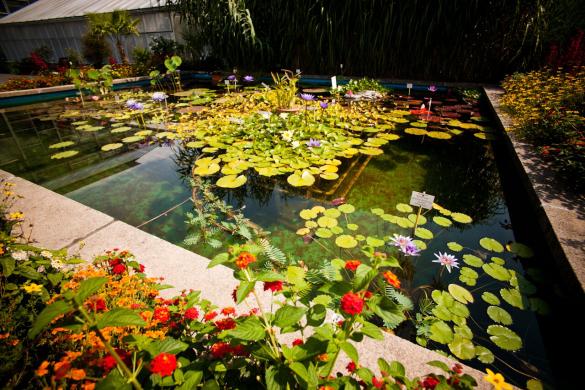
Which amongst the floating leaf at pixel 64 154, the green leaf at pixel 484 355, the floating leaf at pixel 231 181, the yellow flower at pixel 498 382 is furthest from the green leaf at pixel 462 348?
the floating leaf at pixel 64 154

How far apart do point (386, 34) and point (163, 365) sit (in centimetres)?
671

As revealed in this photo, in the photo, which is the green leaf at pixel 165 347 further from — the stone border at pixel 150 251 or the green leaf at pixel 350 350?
the stone border at pixel 150 251

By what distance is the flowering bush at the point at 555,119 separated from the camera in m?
1.91

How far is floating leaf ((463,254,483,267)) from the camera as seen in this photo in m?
1.50

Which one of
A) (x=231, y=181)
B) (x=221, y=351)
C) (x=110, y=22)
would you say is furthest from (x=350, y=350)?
(x=110, y=22)

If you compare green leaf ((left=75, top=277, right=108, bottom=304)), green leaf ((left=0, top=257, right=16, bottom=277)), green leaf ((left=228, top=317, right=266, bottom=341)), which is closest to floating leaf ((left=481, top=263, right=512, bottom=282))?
green leaf ((left=228, top=317, right=266, bottom=341))

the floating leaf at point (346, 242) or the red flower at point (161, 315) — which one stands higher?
the red flower at point (161, 315)

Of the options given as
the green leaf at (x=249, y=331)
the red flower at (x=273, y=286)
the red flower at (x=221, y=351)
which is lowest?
the red flower at (x=221, y=351)

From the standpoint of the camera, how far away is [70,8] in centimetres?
1246

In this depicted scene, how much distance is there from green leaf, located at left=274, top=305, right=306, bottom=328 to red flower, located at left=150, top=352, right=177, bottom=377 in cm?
23

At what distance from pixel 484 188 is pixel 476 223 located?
58 cm

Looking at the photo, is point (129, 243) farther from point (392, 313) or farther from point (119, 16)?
point (119, 16)

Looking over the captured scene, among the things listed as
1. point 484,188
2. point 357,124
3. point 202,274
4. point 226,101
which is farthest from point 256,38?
point 202,274

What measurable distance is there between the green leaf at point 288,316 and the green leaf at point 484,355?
93 cm
